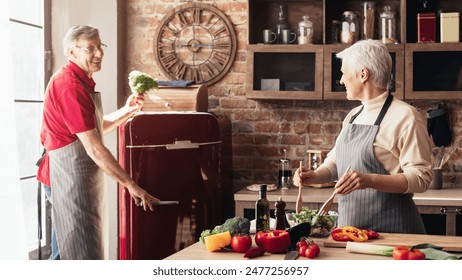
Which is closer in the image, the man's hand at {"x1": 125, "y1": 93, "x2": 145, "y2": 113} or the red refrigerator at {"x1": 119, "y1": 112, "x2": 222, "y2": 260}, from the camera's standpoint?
the red refrigerator at {"x1": 119, "y1": 112, "x2": 222, "y2": 260}

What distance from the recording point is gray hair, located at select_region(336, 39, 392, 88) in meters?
2.75

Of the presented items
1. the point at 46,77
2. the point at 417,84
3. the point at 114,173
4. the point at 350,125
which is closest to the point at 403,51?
the point at 417,84

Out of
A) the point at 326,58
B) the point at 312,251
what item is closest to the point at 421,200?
the point at 326,58

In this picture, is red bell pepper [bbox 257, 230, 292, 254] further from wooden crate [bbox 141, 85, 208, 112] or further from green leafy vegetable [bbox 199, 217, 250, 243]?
wooden crate [bbox 141, 85, 208, 112]

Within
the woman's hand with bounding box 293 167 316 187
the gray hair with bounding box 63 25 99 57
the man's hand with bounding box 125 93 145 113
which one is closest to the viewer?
the woman's hand with bounding box 293 167 316 187

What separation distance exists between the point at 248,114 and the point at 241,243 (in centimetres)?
233

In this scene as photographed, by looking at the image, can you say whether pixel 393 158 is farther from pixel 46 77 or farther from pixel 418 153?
pixel 46 77

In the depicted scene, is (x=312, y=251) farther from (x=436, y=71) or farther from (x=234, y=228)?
(x=436, y=71)

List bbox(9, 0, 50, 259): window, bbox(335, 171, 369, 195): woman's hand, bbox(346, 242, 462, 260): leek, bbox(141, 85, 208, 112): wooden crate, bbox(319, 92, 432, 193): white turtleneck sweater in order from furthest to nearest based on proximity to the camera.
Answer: bbox(141, 85, 208, 112): wooden crate < bbox(9, 0, 50, 259): window < bbox(319, 92, 432, 193): white turtleneck sweater < bbox(335, 171, 369, 195): woman's hand < bbox(346, 242, 462, 260): leek

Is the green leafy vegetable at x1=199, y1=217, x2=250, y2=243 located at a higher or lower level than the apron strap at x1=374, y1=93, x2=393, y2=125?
lower

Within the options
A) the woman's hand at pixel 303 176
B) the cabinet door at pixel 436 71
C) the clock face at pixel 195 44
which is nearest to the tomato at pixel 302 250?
the woman's hand at pixel 303 176

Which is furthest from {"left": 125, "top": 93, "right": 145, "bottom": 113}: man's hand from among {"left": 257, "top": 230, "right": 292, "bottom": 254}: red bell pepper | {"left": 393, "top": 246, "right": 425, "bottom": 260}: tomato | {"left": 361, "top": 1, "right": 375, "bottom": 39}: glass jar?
{"left": 393, "top": 246, "right": 425, "bottom": 260}: tomato

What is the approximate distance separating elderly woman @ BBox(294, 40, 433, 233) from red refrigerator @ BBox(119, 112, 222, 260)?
1197mm

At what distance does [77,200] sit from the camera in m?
3.44
